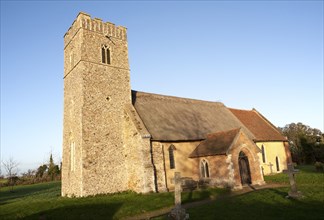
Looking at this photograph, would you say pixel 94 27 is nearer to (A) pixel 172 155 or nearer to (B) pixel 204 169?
(A) pixel 172 155

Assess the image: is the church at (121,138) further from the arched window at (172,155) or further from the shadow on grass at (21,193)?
the shadow on grass at (21,193)

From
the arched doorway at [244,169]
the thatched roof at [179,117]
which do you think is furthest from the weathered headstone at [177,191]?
the arched doorway at [244,169]

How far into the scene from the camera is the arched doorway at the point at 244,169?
22.3 m

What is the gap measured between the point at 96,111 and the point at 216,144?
37.4 feet

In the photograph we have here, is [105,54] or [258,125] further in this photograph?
[258,125]

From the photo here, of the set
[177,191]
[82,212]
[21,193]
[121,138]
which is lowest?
[21,193]

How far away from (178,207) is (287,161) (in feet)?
90.1

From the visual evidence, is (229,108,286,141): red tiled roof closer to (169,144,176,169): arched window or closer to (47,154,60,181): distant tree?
(169,144,176,169): arched window

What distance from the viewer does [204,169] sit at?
2320 cm

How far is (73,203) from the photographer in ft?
56.5

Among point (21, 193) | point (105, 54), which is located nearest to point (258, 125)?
point (105, 54)

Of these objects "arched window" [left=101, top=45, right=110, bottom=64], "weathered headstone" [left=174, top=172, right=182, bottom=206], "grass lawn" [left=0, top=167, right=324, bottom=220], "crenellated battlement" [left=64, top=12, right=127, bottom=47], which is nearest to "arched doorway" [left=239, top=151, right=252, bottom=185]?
"grass lawn" [left=0, top=167, right=324, bottom=220]

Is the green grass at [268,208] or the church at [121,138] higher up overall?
the church at [121,138]

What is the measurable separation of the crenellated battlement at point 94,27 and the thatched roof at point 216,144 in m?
13.6
